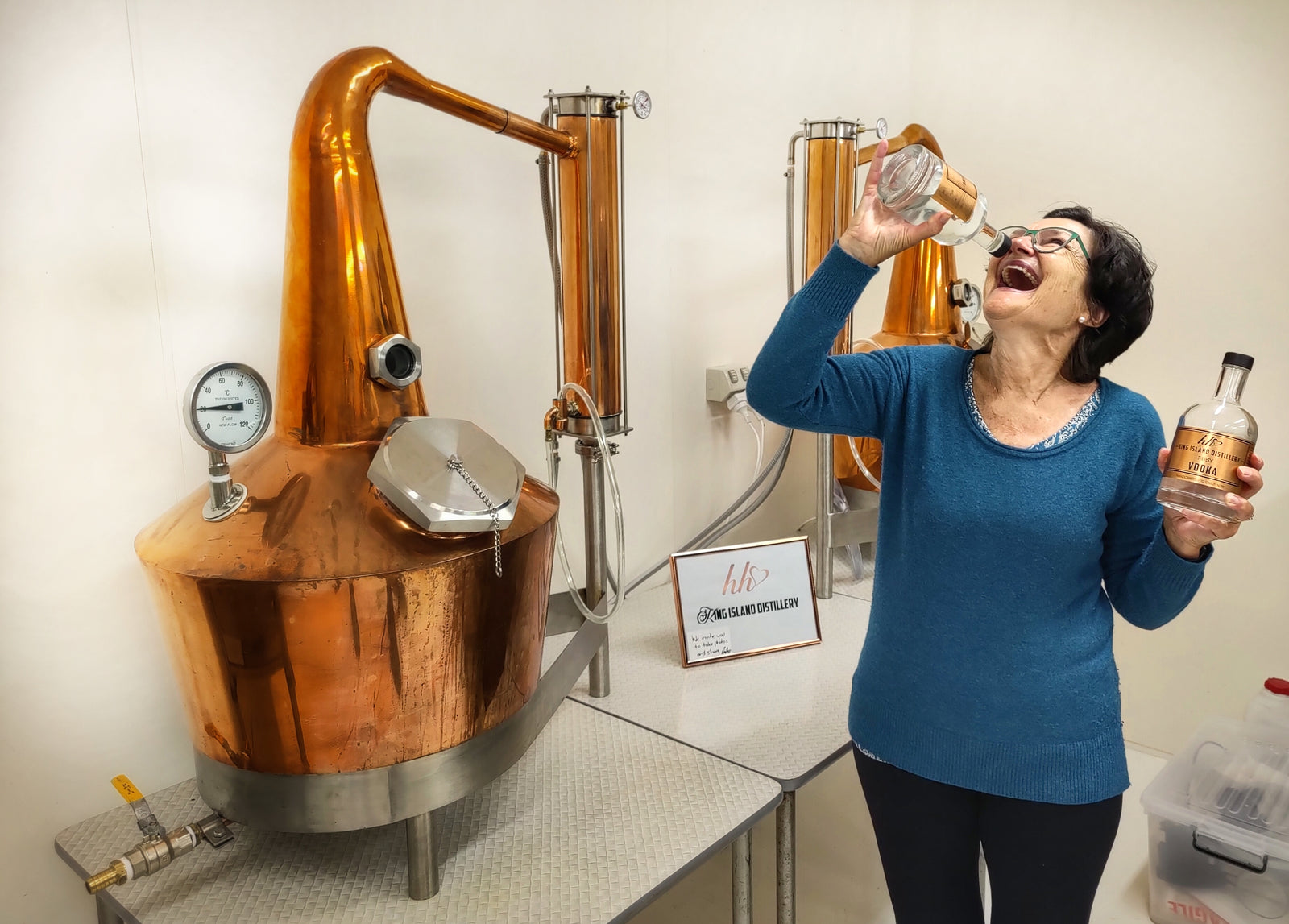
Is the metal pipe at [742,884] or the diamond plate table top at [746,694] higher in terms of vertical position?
the diamond plate table top at [746,694]

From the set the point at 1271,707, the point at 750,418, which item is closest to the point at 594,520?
the point at 750,418

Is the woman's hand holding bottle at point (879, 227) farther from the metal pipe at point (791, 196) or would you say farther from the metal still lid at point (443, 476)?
the metal pipe at point (791, 196)

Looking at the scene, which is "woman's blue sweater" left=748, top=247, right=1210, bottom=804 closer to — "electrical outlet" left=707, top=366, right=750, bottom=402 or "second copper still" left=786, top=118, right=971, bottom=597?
"second copper still" left=786, top=118, right=971, bottom=597

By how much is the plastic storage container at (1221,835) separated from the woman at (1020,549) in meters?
0.85

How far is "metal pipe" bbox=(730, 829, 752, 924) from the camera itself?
1.26m

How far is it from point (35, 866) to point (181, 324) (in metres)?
0.68

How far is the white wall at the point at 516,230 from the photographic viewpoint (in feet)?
3.60

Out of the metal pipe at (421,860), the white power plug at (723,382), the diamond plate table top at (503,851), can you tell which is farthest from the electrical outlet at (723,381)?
the metal pipe at (421,860)

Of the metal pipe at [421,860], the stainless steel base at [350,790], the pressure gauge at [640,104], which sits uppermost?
the pressure gauge at [640,104]

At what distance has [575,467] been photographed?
175cm

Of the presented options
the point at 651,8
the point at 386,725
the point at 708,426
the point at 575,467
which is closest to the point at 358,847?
the point at 386,725

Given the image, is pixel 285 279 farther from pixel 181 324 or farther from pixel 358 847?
pixel 358 847

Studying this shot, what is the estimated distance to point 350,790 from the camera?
36.4 inches

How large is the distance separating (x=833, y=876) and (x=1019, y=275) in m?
1.40
